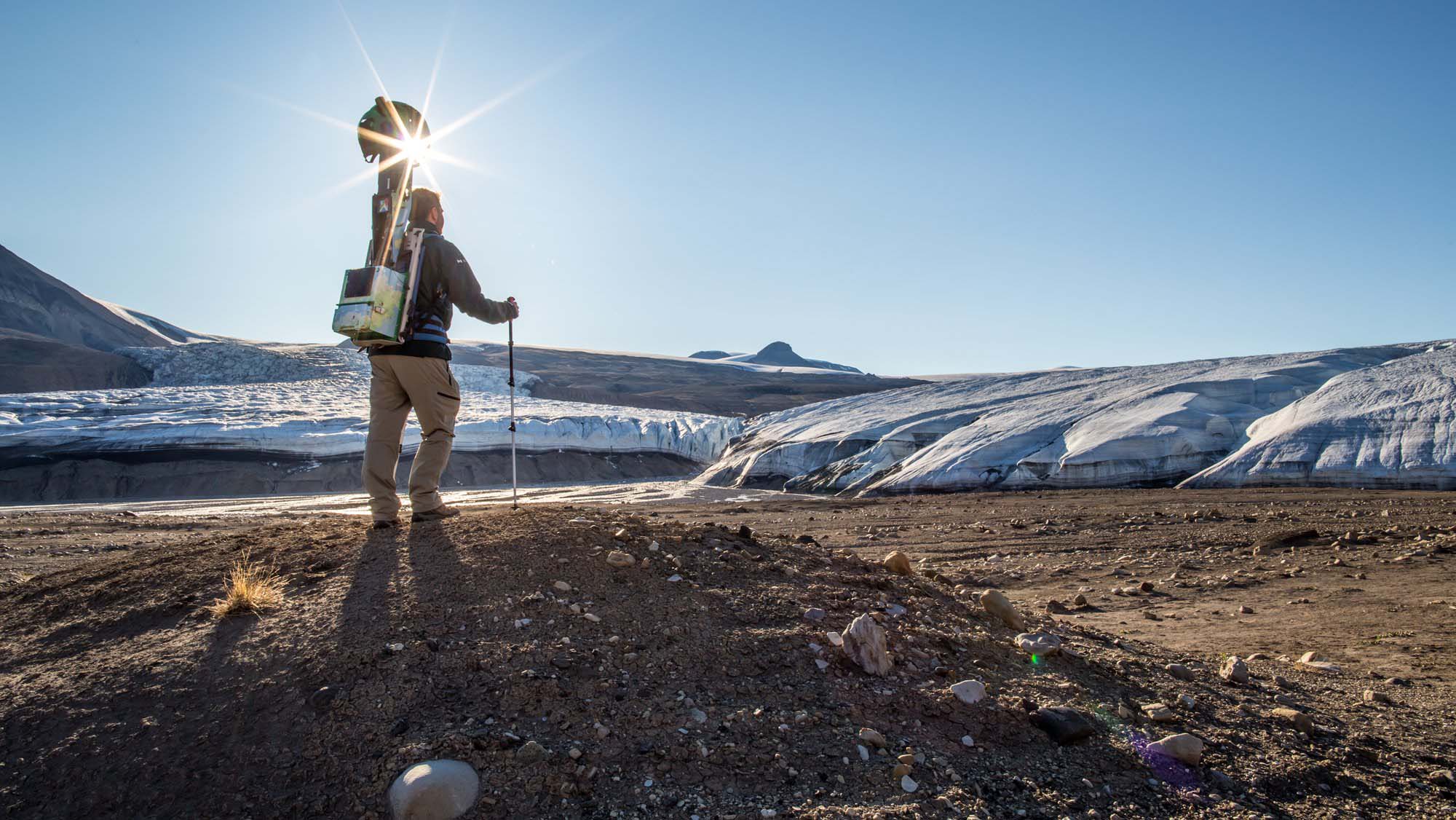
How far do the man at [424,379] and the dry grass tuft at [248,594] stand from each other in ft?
3.51

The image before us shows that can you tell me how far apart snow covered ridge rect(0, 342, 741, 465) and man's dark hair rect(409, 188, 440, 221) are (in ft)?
80.8

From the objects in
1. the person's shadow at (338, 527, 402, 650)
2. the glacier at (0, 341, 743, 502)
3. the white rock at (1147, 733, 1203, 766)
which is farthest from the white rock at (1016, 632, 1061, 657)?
the glacier at (0, 341, 743, 502)

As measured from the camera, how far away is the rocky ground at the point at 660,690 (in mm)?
2248

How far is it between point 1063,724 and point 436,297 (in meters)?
4.07

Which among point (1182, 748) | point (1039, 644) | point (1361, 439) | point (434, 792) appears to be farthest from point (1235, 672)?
point (1361, 439)

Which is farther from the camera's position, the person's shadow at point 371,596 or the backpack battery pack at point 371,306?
the backpack battery pack at point 371,306

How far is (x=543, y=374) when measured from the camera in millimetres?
80312

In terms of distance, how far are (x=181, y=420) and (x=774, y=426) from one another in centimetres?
2132

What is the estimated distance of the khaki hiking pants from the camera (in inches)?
186

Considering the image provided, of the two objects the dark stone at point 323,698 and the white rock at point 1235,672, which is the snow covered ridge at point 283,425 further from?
the white rock at point 1235,672

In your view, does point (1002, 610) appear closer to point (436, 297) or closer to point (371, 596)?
point (371, 596)

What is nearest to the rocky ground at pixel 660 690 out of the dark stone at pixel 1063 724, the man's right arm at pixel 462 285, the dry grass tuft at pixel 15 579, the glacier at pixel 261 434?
the dark stone at pixel 1063 724

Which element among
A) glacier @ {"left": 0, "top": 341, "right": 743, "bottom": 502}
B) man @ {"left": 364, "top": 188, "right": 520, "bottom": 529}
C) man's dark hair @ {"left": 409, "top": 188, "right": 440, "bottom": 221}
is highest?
man's dark hair @ {"left": 409, "top": 188, "right": 440, "bottom": 221}

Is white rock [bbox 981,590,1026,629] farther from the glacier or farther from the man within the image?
the glacier
